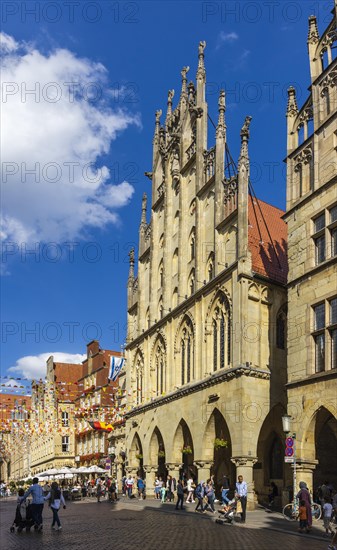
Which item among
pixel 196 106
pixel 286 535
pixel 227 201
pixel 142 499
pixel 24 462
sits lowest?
pixel 24 462

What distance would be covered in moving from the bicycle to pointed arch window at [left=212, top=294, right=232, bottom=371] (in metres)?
9.85

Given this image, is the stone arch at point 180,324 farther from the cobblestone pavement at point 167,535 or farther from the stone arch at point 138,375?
the cobblestone pavement at point 167,535

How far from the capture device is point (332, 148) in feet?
81.8

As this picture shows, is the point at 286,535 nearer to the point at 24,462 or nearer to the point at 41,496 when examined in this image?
the point at 41,496

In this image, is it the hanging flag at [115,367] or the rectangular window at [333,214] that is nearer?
the rectangular window at [333,214]

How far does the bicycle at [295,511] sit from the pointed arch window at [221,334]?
32.3 feet

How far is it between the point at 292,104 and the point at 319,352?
414 inches

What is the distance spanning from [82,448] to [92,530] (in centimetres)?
5526

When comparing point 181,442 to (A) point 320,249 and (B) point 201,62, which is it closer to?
(A) point 320,249

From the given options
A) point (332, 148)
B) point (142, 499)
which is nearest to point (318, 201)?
point (332, 148)

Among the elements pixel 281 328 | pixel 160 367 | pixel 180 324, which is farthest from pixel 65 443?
pixel 281 328

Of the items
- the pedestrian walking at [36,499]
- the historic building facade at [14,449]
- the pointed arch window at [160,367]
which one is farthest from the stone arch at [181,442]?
the historic building facade at [14,449]

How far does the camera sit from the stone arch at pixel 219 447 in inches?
1308

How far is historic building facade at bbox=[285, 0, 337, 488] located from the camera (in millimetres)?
23625
